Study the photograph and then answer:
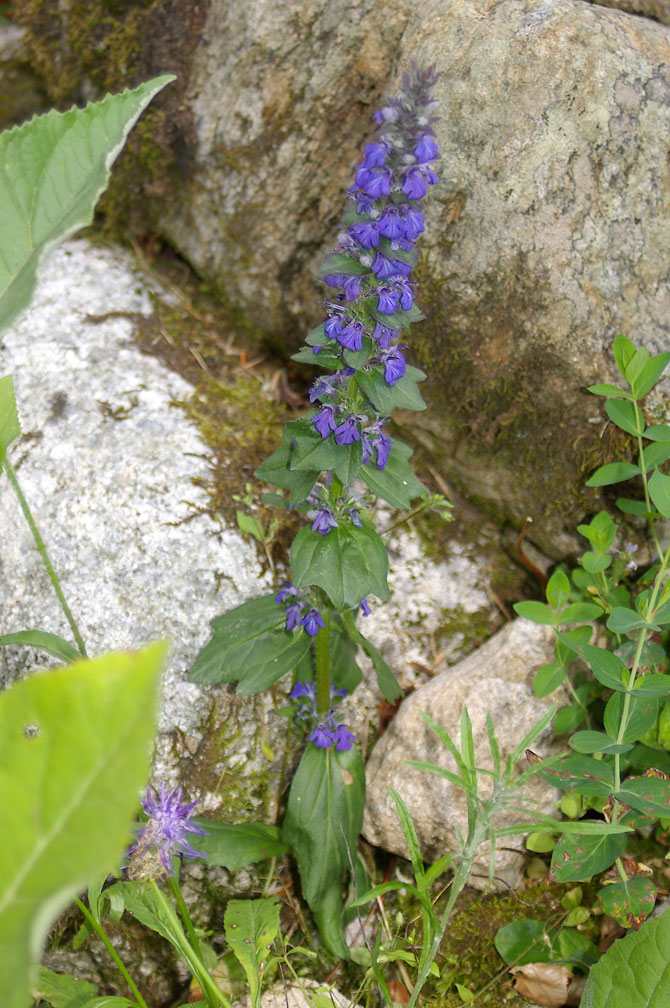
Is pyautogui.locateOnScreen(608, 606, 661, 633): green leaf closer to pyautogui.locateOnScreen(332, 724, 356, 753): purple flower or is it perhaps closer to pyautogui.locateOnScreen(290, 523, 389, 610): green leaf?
pyautogui.locateOnScreen(290, 523, 389, 610): green leaf

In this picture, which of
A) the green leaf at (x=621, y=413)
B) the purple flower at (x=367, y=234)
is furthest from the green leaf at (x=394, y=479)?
the green leaf at (x=621, y=413)

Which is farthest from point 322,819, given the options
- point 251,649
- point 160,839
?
point 160,839

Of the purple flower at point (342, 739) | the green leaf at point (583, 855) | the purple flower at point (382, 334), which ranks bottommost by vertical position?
the green leaf at point (583, 855)

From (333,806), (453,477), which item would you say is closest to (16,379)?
(453,477)

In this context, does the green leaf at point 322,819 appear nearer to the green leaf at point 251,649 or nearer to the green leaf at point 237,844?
the green leaf at point 237,844

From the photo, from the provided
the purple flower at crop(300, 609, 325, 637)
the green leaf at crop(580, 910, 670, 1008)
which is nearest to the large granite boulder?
the purple flower at crop(300, 609, 325, 637)

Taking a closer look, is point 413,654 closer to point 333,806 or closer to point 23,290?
point 333,806
